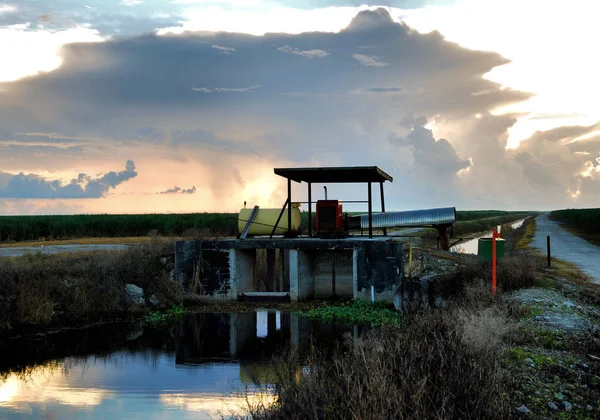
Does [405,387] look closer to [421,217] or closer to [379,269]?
[379,269]

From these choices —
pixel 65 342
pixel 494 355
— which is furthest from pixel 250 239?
pixel 494 355

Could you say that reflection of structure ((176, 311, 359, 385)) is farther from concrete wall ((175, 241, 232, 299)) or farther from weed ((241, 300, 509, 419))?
weed ((241, 300, 509, 419))

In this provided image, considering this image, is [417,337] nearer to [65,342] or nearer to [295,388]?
[295,388]

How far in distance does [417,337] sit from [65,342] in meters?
11.0

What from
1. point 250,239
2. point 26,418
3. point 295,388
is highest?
point 250,239

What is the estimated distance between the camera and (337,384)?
328 inches

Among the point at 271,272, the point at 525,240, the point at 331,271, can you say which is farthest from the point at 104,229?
the point at 331,271

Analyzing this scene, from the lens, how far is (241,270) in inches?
949

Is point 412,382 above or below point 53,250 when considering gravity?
below

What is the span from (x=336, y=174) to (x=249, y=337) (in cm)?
720

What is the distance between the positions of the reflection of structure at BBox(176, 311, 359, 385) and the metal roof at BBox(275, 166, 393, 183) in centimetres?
494

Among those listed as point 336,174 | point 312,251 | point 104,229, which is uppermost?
point 336,174

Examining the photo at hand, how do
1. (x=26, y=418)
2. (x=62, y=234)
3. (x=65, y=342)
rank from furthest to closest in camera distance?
1. (x=62, y=234)
2. (x=65, y=342)
3. (x=26, y=418)

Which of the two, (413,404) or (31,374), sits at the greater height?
(413,404)
